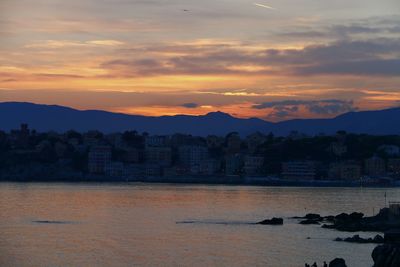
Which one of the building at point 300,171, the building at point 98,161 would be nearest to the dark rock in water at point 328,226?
the building at point 300,171

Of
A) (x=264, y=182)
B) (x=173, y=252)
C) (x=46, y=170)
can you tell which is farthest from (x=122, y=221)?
(x=46, y=170)

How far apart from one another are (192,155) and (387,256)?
266 feet

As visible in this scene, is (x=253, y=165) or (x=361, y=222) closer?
(x=361, y=222)

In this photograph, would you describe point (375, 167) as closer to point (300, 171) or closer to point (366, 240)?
point (300, 171)

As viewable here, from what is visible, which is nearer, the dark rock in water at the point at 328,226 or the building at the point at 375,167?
the dark rock in water at the point at 328,226

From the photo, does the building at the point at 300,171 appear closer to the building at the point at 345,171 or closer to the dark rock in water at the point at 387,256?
the building at the point at 345,171

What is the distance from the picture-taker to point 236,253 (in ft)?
79.0

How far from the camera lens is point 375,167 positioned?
287 ft

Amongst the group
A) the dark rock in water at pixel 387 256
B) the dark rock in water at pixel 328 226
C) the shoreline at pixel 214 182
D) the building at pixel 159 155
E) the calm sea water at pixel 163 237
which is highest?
the building at pixel 159 155

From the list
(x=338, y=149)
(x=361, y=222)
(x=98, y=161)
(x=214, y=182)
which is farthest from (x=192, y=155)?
(x=361, y=222)

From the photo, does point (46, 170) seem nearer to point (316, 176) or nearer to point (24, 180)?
point (24, 180)

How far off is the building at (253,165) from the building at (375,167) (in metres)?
10.1

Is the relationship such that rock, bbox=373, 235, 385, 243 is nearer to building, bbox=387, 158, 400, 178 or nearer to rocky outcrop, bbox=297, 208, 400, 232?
rocky outcrop, bbox=297, 208, 400, 232

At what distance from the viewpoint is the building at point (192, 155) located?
3836 inches
